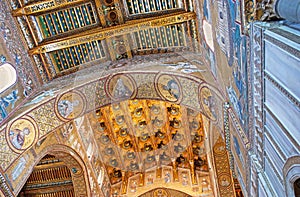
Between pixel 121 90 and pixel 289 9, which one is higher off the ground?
pixel 289 9

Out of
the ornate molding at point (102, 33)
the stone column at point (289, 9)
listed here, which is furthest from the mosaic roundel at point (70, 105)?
the stone column at point (289, 9)

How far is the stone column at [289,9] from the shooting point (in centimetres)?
343

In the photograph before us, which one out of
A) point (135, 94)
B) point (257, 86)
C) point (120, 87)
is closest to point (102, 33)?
point (120, 87)

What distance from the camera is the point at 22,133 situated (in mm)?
7281

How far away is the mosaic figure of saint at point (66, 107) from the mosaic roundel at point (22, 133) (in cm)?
74

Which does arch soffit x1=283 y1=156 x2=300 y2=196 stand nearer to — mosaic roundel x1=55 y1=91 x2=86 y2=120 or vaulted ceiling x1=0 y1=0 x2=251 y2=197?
vaulted ceiling x1=0 y1=0 x2=251 y2=197

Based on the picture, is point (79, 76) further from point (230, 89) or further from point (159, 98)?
point (230, 89)

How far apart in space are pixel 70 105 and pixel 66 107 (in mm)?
116

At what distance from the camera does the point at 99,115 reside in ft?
37.0

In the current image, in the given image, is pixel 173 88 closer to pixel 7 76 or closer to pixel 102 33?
pixel 102 33

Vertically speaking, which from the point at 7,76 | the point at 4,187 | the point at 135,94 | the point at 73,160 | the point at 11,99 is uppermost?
the point at 7,76

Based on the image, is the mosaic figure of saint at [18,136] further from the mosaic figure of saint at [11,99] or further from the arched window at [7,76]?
the arched window at [7,76]

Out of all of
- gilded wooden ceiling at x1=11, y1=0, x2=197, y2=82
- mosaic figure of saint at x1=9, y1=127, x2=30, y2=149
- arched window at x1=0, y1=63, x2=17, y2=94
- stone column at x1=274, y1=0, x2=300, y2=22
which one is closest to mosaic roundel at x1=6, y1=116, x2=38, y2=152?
mosaic figure of saint at x1=9, y1=127, x2=30, y2=149

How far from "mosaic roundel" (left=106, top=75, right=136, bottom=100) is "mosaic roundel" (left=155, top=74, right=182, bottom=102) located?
70cm
